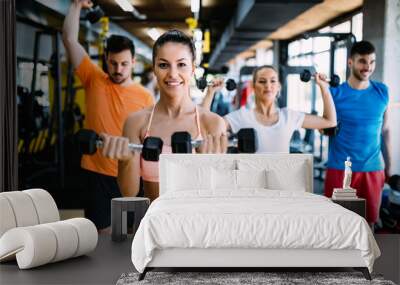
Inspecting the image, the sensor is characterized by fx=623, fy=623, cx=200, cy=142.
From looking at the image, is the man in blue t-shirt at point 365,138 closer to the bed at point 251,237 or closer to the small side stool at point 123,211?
the bed at point 251,237

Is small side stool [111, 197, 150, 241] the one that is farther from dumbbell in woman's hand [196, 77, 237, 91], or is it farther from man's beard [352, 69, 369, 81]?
man's beard [352, 69, 369, 81]

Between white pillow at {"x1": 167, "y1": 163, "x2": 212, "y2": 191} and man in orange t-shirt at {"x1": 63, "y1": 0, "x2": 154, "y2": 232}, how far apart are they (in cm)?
102

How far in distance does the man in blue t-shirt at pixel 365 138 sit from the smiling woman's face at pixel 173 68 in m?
1.55

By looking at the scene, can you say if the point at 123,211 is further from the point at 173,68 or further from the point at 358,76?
the point at 358,76

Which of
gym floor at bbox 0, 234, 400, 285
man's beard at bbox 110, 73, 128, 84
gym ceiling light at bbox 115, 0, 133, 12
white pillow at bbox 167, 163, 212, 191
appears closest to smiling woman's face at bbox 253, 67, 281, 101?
white pillow at bbox 167, 163, 212, 191

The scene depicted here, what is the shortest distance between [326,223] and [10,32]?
12.7ft

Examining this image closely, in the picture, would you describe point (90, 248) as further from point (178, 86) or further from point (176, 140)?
point (178, 86)

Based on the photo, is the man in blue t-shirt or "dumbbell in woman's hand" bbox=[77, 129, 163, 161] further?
the man in blue t-shirt

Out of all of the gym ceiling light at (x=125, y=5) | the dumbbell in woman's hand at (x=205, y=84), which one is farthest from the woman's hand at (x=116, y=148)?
the gym ceiling light at (x=125, y=5)

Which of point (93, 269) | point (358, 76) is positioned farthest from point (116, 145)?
point (358, 76)

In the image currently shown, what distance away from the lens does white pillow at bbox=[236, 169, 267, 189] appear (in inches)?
213

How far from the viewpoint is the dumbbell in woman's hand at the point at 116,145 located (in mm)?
6090

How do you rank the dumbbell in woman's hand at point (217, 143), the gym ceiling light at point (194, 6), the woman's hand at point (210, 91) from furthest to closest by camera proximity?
the gym ceiling light at point (194, 6), the woman's hand at point (210, 91), the dumbbell in woman's hand at point (217, 143)

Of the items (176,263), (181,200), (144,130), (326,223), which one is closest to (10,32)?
(144,130)
